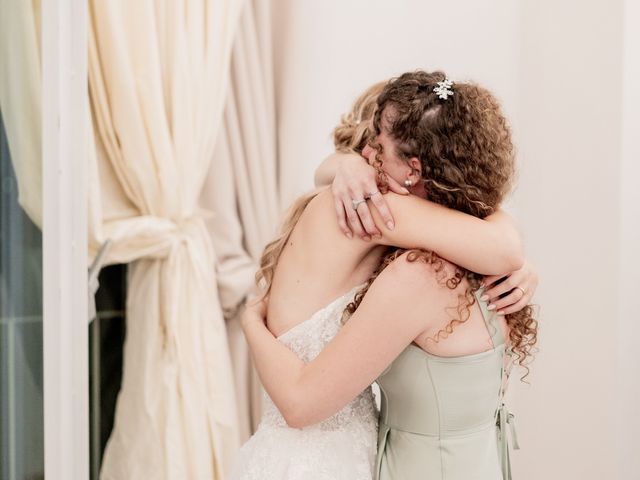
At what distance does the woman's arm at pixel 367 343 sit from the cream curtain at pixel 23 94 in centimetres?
74

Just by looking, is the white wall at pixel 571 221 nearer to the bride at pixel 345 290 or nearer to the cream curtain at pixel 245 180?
the cream curtain at pixel 245 180

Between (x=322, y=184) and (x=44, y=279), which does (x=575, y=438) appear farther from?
(x=44, y=279)

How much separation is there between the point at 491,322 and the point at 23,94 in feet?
3.50

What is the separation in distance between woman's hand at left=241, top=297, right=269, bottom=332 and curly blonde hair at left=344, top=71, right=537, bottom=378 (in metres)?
0.30

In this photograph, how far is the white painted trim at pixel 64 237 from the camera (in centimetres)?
176

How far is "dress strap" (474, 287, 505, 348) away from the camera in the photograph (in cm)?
140

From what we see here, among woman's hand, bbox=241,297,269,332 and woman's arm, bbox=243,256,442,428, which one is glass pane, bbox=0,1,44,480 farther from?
woman's arm, bbox=243,256,442,428

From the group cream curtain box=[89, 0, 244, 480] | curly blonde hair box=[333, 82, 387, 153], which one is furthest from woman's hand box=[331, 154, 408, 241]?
cream curtain box=[89, 0, 244, 480]

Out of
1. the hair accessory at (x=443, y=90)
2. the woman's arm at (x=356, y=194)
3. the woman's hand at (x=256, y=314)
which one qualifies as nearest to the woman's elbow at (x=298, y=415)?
the woman's hand at (x=256, y=314)

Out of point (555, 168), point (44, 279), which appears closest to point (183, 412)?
point (44, 279)

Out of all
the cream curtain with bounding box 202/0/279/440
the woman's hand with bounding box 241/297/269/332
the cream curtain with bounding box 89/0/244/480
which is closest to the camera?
the woman's hand with bounding box 241/297/269/332

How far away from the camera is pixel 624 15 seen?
94.5 inches

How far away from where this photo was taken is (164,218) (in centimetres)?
240

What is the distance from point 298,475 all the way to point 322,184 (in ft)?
2.08
